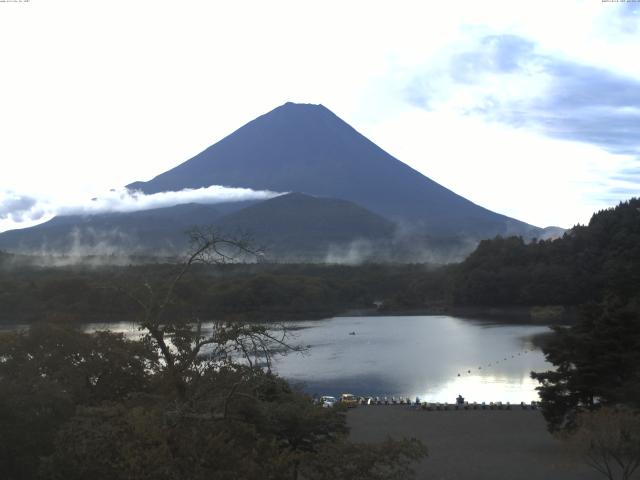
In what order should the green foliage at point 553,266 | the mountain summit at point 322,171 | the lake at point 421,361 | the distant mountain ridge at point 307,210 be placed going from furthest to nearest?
the mountain summit at point 322,171 → the distant mountain ridge at point 307,210 → the green foliage at point 553,266 → the lake at point 421,361

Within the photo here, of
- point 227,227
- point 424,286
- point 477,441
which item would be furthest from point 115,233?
point 477,441

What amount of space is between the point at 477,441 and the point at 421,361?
11.7 metres

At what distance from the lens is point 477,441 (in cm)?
1108

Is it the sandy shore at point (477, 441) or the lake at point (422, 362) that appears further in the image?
the lake at point (422, 362)

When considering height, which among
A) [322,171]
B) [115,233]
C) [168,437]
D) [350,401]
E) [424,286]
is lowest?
[350,401]

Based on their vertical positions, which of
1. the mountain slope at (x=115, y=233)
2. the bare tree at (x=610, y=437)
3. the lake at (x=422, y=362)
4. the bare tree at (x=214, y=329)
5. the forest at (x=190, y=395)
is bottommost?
the lake at (x=422, y=362)

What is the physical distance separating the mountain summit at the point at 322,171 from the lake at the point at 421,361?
67.0 m

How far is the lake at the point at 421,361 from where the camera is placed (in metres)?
17.9

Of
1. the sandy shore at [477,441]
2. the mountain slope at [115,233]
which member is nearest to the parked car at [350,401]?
the sandy shore at [477,441]

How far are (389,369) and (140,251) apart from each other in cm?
5782

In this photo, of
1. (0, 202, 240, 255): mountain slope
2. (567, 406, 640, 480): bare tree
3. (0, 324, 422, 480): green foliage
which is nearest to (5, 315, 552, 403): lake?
(567, 406, 640, 480): bare tree

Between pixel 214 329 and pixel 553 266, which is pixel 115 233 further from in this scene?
pixel 214 329

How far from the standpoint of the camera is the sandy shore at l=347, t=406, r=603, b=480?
8.96m

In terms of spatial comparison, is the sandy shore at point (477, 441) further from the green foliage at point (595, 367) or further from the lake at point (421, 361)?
the lake at point (421, 361)
